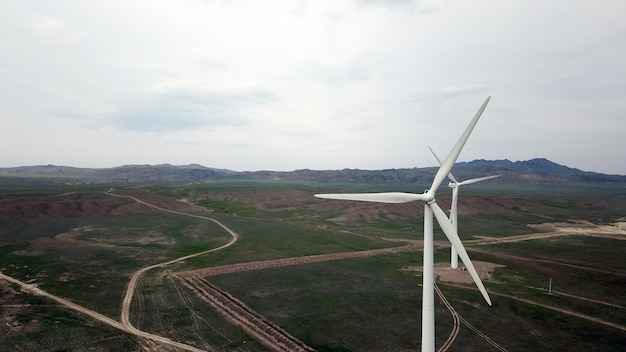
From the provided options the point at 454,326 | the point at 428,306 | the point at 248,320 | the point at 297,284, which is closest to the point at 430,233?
the point at 428,306

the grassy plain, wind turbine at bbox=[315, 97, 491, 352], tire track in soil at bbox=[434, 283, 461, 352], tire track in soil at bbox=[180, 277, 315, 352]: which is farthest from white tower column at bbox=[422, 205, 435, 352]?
tire track in soil at bbox=[180, 277, 315, 352]

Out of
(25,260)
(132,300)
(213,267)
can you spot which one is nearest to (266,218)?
(213,267)

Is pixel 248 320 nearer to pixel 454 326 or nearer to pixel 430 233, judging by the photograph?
pixel 454 326

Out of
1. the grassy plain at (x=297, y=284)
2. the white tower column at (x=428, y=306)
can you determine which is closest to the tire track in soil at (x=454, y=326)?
the grassy plain at (x=297, y=284)

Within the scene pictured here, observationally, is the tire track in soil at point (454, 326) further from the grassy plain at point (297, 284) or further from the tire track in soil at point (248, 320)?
the tire track in soil at point (248, 320)

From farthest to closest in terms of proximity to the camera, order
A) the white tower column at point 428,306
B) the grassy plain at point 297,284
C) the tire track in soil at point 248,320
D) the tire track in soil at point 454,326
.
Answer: the grassy plain at point 297,284 < the tire track in soil at point 248,320 < the tire track in soil at point 454,326 < the white tower column at point 428,306

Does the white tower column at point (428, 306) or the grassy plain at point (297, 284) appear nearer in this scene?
the white tower column at point (428, 306)

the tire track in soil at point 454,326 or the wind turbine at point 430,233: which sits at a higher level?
the wind turbine at point 430,233

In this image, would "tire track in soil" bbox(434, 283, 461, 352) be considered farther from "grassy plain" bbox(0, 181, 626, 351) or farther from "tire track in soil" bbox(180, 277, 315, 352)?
"tire track in soil" bbox(180, 277, 315, 352)
